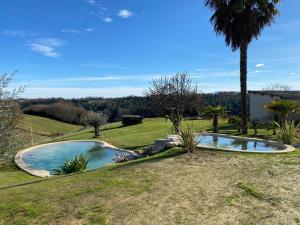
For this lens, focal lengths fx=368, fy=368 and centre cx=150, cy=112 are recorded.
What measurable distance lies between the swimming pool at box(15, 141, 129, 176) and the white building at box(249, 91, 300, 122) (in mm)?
16798

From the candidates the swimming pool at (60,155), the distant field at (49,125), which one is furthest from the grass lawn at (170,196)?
the distant field at (49,125)

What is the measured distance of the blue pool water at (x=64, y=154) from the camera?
18750 millimetres

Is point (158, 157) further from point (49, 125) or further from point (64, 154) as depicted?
point (49, 125)

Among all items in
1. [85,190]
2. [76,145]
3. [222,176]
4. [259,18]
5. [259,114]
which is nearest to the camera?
[85,190]

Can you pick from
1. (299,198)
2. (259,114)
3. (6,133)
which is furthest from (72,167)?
(259,114)

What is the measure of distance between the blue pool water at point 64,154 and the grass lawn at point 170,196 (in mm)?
7909

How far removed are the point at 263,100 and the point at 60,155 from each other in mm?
21363

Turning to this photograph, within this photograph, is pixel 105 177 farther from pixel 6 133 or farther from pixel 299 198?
pixel 299 198

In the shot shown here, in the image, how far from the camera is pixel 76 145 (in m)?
26.5

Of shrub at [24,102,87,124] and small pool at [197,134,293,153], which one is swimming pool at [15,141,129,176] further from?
shrub at [24,102,87,124]

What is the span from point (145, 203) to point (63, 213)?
1.60 metres

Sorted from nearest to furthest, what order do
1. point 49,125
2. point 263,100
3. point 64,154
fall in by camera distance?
point 64,154 → point 263,100 → point 49,125

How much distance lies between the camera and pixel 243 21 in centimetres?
2233

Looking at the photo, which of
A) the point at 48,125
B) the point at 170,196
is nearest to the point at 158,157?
the point at 170,196
